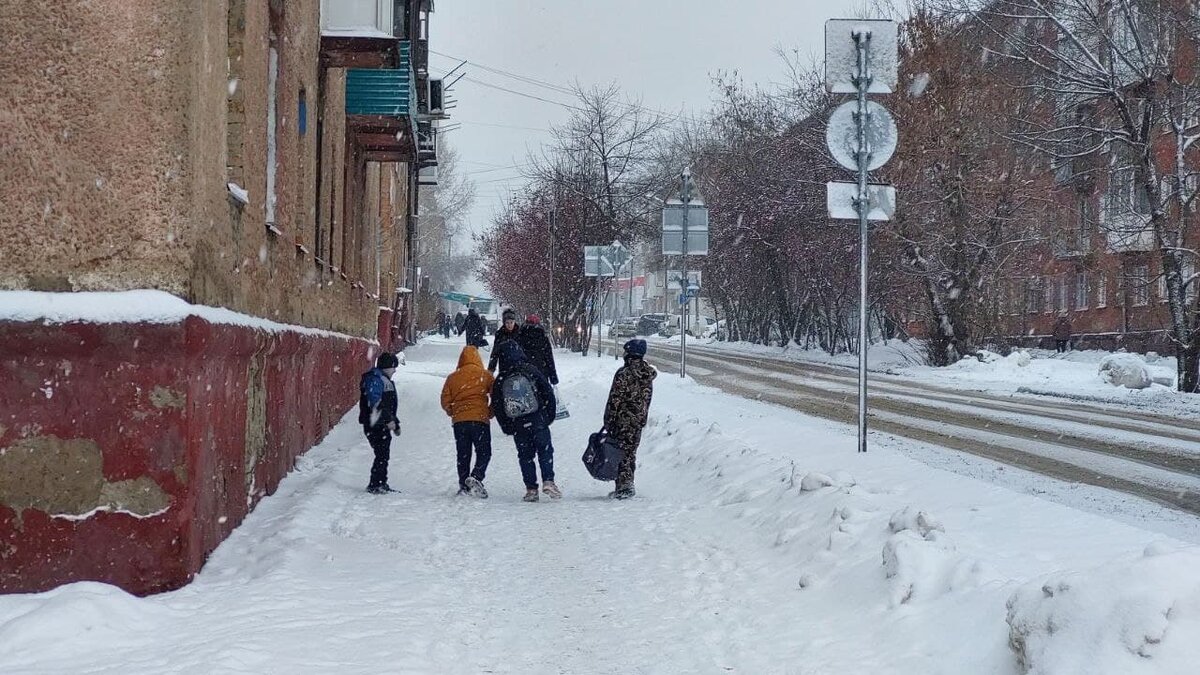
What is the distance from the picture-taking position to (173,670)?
4922 millimetres

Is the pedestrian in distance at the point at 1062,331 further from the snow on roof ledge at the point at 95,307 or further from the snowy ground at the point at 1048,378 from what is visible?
the snow on roof ledge at the point at 95,307

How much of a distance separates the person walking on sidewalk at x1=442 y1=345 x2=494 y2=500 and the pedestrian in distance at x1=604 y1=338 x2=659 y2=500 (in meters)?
1.10

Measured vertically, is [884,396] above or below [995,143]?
below

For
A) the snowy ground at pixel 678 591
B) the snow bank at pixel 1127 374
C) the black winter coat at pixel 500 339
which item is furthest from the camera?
the snow bank at pixel 1127 374

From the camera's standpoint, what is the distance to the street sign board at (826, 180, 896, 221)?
1030 centimetres

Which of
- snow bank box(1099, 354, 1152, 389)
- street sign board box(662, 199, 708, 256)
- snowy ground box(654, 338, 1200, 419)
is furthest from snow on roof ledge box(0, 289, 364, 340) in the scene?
snow bank box(1099, 354, 1152, 389)

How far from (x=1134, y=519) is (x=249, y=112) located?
6.60m

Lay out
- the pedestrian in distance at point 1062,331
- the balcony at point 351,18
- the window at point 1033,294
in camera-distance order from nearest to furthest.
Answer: the balcony at point 351,18 < the pedestrian in distance at point 1062,331 < the window at point 1033,294

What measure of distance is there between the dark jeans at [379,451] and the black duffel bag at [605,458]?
68.6 inches

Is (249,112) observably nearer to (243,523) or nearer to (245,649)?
(243,523)

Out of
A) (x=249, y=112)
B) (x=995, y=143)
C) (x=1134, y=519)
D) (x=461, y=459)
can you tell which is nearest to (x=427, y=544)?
(x=461, y=459)

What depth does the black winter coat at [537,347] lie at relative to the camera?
12049mm

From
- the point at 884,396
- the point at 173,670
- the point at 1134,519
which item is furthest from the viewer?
the point at 884,396

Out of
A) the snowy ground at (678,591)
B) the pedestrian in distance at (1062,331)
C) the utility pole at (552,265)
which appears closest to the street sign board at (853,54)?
the snowy ground at (678,591)
